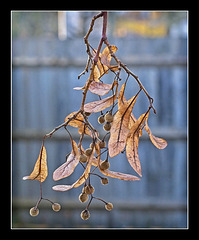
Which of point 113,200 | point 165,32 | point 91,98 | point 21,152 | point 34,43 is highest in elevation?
point 165,32

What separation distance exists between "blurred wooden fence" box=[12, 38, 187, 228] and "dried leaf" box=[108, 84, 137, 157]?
1.13 metres

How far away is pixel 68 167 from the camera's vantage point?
37 cm

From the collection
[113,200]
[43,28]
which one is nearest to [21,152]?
[113,200]

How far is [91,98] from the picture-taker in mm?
1480

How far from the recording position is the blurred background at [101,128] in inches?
59.5

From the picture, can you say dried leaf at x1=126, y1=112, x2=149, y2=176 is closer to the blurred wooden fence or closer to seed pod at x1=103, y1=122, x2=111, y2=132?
seed pod at x1=103, y1=122, x2=111, y2=132

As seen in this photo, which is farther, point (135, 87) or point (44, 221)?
point (44, 221)

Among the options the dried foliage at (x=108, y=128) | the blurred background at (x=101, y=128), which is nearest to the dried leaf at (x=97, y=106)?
the dried foliage at (x=108, y=128)

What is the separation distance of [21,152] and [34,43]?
455 mm

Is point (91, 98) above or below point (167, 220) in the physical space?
above

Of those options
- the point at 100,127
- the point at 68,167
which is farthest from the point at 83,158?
the point at 100,127

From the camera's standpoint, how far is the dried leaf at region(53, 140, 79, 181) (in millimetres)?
366

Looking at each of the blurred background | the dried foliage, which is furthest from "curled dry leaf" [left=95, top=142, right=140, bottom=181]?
the blurred background
